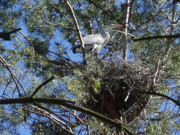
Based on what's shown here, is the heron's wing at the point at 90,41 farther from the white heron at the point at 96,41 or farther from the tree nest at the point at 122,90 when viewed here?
the tree nest at the point at 122,90

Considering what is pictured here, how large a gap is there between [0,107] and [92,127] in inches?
68.8

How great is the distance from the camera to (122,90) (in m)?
5.40

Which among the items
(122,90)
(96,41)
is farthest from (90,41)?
(122,90)

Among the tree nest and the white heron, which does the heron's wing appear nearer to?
the white heron

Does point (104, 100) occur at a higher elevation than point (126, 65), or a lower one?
lower

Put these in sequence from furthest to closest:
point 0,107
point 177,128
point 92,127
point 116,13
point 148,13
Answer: point 116,13 < point 148,13 < point 0,107 < point 177,128 < point 92,127

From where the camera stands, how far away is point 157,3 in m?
5.99

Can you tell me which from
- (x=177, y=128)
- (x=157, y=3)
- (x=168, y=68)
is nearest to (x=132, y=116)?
(x=177, y=128)

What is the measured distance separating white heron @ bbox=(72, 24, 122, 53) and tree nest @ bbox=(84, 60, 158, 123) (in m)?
1.41

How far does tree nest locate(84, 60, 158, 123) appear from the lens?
5262 mm

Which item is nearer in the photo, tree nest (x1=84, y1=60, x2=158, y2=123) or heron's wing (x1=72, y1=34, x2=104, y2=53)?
tree nest (x1=84, y1=60, x2=158, y2=123)

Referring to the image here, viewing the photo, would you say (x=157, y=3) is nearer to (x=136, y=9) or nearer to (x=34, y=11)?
(x=136, y=9)

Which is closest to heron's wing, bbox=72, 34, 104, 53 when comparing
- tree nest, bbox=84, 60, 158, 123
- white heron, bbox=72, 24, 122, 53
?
white heron, bbox=72, 24, 122, 53

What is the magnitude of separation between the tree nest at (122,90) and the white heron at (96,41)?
141cm
